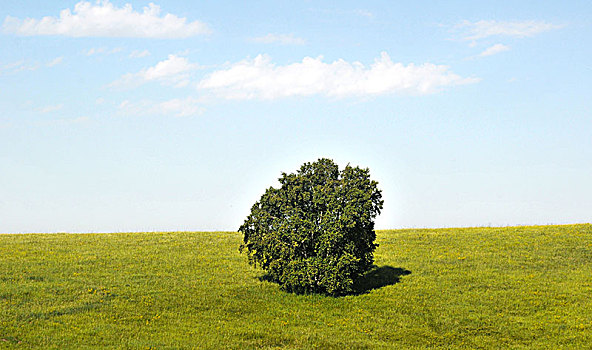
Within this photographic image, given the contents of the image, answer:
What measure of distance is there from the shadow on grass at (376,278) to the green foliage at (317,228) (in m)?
1.12

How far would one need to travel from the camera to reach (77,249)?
4891cm

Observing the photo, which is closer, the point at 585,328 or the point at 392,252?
the point at 585,328

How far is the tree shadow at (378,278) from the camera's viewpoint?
36.7 m

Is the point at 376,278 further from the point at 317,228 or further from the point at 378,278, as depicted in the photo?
the point at 317,228

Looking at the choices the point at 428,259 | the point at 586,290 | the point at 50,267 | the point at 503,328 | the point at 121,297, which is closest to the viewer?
the point at 503,328

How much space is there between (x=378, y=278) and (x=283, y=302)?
27.9 feet

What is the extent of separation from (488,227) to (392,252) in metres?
20.3

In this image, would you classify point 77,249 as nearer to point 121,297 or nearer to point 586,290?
point 121,297

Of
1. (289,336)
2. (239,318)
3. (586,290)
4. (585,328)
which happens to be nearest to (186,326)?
(239,318)

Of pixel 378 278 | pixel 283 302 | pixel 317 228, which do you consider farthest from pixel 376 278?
A: pixel 283 302

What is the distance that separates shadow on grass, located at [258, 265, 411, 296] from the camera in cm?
3666

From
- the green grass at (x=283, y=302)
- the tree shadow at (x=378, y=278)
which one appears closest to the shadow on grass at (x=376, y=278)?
the tree shadow at (x=378, y=278)

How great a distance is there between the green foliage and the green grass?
1.46 metres

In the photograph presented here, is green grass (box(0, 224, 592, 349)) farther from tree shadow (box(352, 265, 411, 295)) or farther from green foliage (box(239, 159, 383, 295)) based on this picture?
green foliage (box(239, 159, 383, 295))
